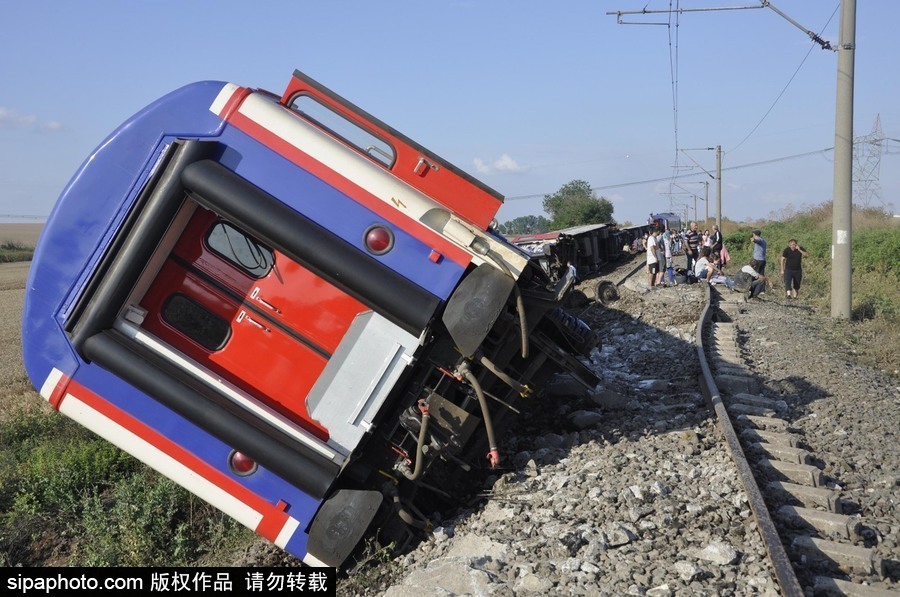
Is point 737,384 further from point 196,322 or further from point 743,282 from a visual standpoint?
point 743,282

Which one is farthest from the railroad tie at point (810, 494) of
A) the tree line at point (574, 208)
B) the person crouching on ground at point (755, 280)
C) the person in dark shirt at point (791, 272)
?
the tree line at point (574, 208)

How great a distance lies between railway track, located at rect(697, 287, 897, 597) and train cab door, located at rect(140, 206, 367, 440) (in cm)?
284

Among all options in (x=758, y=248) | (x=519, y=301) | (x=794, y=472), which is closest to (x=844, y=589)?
(x=794, y=472)

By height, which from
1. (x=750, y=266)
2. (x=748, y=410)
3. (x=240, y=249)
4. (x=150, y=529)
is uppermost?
(x=750, y=266)

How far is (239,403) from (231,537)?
1801 mm

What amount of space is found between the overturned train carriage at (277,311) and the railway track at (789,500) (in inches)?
68.9

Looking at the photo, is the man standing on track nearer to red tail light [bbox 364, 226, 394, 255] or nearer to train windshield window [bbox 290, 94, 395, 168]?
train windshield window [bbox 290, 94, 395, 168]

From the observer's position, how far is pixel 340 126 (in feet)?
19.2

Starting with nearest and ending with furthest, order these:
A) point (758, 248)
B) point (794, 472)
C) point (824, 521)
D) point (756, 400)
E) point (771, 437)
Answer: point (824, 521), point (794, 472), point (771, 437), point (756, 400), point (758, 248)

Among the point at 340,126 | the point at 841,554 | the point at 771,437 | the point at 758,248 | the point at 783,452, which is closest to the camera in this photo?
the point at 841,554

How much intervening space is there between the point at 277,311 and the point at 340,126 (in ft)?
4.57

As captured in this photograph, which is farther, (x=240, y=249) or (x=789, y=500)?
(x=240, y=249)

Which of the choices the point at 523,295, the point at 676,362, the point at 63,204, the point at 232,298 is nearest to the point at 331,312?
the point at 232,298

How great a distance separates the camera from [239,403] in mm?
5332
